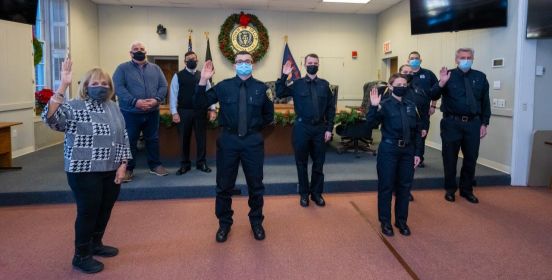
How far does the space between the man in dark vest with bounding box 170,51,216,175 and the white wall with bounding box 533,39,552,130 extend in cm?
400

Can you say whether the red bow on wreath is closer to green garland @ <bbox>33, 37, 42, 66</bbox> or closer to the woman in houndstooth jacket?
green garland @ <bbox>33, 37, 42, 66</bbox>

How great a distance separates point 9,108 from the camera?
225 inches

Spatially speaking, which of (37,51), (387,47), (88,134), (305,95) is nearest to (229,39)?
(387,47)

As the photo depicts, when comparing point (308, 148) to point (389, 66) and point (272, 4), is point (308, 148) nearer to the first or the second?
point (272, 4)

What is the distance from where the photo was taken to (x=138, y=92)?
4449mm

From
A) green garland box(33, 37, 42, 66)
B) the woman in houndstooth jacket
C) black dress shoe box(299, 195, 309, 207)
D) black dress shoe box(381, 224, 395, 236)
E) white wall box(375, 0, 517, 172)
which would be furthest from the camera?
green garland box(33, 37, 42, 66)

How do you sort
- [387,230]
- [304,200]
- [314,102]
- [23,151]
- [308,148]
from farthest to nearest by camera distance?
[23,151] < [304,200] < [308,148] < [314,102] < [387,230]

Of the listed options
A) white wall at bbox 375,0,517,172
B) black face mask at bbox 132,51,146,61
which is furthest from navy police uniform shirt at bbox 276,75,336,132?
white wall at bbox 375,0,517,172

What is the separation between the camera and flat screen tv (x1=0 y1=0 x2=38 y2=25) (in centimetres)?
446

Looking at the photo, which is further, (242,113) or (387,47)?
(387,47)

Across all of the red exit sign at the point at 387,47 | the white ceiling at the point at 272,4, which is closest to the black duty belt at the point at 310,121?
the white ceiling at the point at 272,4

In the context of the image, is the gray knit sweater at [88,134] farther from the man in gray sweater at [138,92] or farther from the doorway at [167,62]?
the doorway at [167,62]

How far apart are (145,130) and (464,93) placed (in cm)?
358

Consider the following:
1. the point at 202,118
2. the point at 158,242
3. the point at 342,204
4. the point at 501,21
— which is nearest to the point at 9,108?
the point at 202,118
